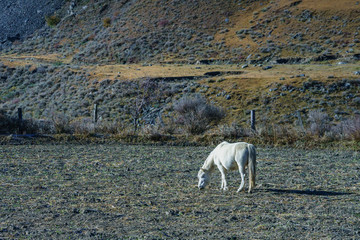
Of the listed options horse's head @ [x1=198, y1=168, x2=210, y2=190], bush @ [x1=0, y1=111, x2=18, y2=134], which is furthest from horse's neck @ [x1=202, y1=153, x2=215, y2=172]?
bush @ [x1=0, y1=111, x2=18, y2=134]

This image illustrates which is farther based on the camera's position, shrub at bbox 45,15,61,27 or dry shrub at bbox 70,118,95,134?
shrub at bbox 45,15,61,27

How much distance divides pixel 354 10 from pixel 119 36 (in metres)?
34.3

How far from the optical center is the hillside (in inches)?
1407

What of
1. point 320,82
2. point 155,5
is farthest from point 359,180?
point 155,5

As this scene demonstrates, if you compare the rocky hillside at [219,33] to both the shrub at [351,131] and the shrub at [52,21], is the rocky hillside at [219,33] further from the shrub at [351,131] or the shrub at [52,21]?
the shrub at [351,131]

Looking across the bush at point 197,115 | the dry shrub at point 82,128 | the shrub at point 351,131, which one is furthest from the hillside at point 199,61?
the shrub at point 351,131

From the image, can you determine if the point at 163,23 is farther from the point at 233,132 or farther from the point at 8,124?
the point at 233,132

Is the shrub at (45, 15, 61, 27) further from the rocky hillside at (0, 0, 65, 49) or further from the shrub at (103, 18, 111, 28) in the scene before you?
the shrub at (103, 18, 111, 28)

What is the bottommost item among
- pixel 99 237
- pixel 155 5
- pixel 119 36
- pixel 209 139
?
pixel 209 139

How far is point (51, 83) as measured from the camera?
166ft

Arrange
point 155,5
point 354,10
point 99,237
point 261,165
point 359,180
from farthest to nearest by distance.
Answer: point 155,5 → point 354,10 → point 261,165 → point 359,180 → point 99,237

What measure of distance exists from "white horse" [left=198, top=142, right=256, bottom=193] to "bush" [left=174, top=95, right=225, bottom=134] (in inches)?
434

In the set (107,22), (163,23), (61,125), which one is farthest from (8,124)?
(107,22)

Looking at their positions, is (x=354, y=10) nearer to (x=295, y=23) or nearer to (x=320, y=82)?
(x=295, y=23)
